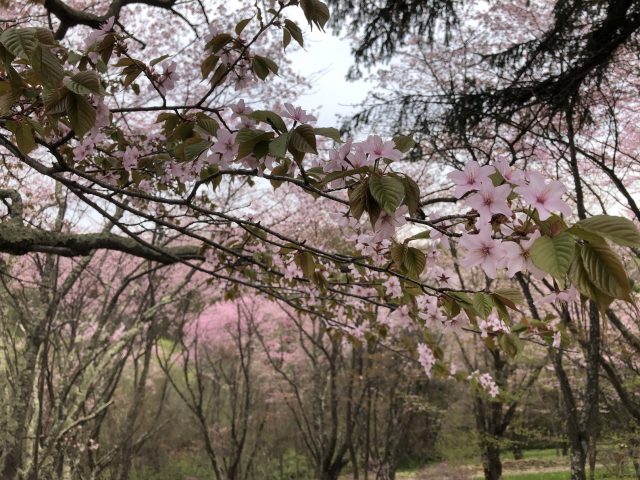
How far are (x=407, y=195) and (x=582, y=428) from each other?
538 centimetres

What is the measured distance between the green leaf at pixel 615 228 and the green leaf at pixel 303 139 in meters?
0.49

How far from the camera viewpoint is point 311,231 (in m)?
9.05

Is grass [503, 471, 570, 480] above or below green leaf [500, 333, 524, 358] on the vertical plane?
below

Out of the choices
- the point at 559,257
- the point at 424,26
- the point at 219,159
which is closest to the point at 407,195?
the point at 559,257

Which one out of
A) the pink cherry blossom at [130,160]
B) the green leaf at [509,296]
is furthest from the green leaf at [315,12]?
the pink cherry blossom at [130,160]

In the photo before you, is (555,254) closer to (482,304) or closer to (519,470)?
(482,304)

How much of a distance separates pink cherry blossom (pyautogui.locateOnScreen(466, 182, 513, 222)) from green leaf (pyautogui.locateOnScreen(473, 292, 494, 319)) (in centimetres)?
27

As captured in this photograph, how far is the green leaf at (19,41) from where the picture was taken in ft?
2.46

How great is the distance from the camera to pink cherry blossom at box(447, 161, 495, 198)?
0.84 meters

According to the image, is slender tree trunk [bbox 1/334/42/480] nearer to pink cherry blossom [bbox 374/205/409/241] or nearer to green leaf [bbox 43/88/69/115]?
green leaf [bbox 43/88/69/115]

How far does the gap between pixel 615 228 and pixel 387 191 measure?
1.11ft

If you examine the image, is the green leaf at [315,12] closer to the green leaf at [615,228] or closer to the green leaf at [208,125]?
the green leaf at [208,125]

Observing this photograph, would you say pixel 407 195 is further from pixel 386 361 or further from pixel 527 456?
pixel 527 456

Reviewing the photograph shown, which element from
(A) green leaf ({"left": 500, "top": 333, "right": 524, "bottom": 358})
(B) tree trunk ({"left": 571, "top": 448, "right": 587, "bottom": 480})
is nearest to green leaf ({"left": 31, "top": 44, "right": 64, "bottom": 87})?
(A) green leaf ({"left": 500, "top": 333, "right": 524, "bottom": 358})
